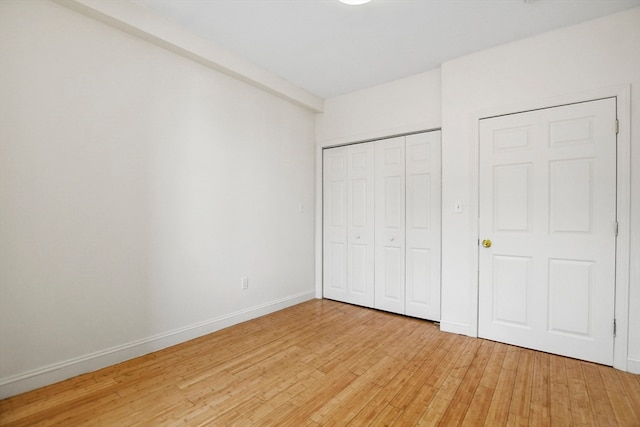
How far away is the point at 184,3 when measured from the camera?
2289mm

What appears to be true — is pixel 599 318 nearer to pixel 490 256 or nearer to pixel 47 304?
pixel 490 256

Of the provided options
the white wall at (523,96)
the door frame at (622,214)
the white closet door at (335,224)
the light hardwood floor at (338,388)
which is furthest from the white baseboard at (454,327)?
the white closet door at (335,224)

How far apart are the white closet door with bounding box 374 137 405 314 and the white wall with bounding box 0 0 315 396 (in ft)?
4.75

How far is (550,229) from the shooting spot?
8.41 feet

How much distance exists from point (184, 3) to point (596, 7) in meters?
3.21

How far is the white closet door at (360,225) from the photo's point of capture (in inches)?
150

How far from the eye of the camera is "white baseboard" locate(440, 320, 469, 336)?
2942mm

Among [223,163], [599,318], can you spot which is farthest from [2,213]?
[599,318]

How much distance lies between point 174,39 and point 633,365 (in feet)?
14.9

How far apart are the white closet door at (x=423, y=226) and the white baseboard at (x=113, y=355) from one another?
6.02 feet

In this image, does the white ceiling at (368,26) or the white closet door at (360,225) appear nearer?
the white ceiling at (368,26)

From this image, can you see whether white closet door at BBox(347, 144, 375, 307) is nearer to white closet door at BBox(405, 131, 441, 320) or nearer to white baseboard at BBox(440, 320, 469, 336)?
white closet door at BBox(405, 131, 441, 320)

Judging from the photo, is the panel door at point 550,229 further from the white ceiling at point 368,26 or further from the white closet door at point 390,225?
the white closet door at point 390,225

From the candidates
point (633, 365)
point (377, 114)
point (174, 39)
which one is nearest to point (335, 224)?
point (377, 114)
